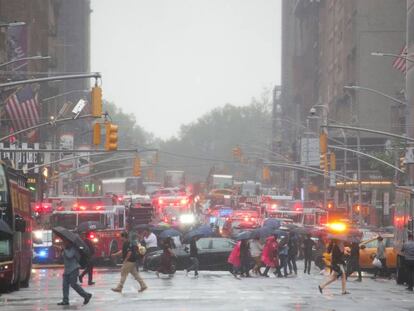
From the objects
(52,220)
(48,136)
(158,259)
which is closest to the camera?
(158,259)

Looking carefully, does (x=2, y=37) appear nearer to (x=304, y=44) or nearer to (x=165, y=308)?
(x=165, y=308)

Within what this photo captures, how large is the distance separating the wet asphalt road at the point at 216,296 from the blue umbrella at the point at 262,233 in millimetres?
2996

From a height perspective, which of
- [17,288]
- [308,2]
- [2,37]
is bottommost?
[17,288]

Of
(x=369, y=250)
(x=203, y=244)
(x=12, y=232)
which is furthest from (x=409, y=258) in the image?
(x=203, y=244)

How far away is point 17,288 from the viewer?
3241 cm

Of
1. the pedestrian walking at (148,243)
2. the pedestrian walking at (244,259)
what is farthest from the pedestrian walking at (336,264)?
the pedestrian walking at (148,243)

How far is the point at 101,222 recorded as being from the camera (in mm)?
52344

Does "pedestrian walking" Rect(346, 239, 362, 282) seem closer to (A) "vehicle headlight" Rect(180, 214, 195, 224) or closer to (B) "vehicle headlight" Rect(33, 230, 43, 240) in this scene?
(B) "vehicle headlight" Rect(33, 230, 43, 240)

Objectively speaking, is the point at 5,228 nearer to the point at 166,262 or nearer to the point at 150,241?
the point at 166,262

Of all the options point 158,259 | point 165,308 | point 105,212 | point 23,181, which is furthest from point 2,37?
point 165,308

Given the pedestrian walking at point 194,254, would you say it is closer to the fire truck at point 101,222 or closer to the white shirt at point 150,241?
the white shirt at point 150,241

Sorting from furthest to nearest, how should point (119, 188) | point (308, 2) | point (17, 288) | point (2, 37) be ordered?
1. point (308, 2)
2. point (119, 188)
3. point (2, 37)
4. point (17, 288)

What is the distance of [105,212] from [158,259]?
1119 centimetres

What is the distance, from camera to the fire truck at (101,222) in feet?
157
